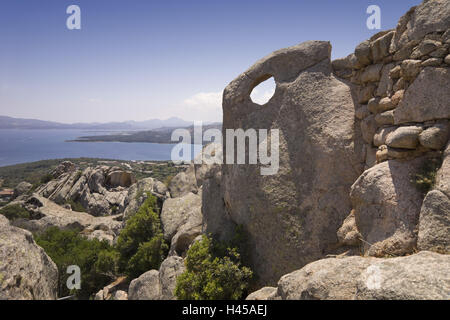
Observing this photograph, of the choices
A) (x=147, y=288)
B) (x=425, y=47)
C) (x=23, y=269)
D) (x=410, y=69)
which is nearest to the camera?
(x=425, y=47)

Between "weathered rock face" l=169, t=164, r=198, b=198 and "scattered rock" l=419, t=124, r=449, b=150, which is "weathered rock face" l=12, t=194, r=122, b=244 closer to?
"weathered rock face" l=169, t=164, r=198, b=198

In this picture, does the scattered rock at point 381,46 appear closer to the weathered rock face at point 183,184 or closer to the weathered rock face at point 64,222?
the weathered rock face at point 183,184

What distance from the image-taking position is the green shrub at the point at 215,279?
10.1 m

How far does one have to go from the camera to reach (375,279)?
184 inches

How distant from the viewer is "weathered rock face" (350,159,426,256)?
637 centimetres

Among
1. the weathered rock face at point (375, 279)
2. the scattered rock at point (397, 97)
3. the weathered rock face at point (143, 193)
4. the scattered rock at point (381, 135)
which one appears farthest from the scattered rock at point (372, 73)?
the weathered rock face at point (143, 193)

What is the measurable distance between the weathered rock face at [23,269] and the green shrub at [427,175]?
35.4 feet

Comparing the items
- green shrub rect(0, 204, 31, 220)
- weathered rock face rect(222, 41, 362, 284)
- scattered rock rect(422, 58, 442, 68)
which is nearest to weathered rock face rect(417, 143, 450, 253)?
scattered rock rect(422, 58, 442, 68)

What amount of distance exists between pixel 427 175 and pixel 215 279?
27.1ft

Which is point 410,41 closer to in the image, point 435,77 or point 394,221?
point 435,77

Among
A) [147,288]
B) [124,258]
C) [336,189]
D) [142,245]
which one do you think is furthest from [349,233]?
[124,258]

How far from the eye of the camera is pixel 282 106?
11734 millimetres

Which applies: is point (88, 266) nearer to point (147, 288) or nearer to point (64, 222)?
point (147, 288)
